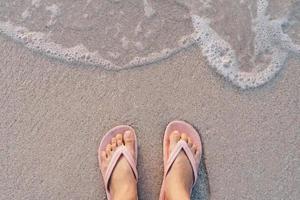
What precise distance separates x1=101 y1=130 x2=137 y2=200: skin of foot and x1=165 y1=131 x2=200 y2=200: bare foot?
0.10 m

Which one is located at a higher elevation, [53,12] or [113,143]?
[53,12]

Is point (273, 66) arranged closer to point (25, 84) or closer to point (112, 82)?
point (112, 82)

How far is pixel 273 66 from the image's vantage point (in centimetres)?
125

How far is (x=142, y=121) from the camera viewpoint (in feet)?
4.09

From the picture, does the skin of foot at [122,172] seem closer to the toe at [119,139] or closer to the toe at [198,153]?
the toe at [119,139]

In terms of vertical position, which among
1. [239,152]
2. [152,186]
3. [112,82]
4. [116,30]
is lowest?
[152,186]

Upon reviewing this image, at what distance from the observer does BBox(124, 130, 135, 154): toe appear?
1.23 metres

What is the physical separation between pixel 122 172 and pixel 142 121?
0.52ft

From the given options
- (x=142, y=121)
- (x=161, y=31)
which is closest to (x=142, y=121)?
(x=142, y=121)

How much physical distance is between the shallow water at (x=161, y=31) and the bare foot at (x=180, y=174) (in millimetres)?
227

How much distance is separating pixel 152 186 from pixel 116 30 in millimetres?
478

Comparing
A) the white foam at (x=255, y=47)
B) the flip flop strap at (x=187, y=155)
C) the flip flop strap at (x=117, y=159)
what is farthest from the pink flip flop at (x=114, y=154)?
the white foam at (x=255, y=47)

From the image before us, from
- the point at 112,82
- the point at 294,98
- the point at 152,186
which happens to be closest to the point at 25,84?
the point at 112,82

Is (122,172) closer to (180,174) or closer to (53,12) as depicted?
(180,174)
